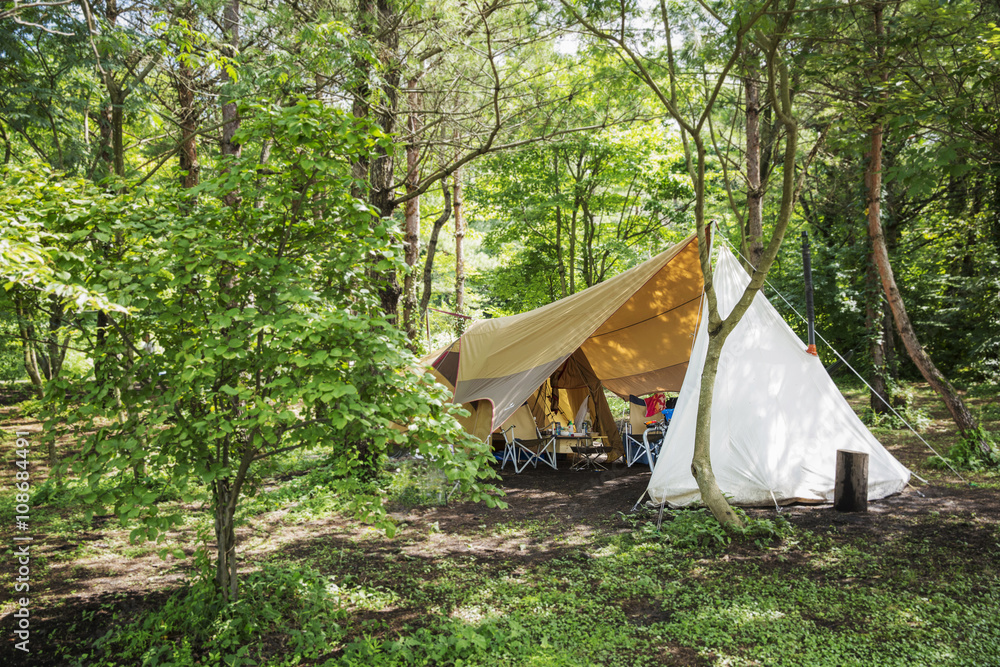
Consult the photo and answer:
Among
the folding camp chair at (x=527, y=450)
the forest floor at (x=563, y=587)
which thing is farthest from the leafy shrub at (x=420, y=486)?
the folding camp chair at (x=527, y=450)

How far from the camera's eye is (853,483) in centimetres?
483

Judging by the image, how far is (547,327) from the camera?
687cm

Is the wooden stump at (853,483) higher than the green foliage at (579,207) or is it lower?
lower

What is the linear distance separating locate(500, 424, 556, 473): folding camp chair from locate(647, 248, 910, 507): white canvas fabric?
2719 millimetres

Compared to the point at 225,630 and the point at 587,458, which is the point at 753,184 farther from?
the point at 225,630

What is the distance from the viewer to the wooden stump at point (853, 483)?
4816mm

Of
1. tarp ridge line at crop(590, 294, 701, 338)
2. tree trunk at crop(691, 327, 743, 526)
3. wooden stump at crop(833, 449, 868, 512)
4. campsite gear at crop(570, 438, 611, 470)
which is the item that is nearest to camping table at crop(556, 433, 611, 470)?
campsite gear at crop(570, 438, 611, 470)

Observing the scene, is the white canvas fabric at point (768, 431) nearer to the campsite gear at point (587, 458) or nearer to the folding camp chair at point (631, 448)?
the folding camp chair at point (631, 448)

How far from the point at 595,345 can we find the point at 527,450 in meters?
1.88

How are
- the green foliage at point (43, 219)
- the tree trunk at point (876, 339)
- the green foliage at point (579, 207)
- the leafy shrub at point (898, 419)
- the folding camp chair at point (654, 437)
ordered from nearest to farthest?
the green foliage at point (43, 219)
the folding camp chair at point (654, 437)
the leafy shrub at point (898, 419)
the tree trunk at point (876, 339)
the green foliage at point (579, 207)

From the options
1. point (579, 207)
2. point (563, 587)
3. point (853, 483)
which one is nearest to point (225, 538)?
point (563, 587)

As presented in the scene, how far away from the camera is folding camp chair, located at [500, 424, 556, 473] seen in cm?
789

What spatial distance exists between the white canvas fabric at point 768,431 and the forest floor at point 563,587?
9.9 inches

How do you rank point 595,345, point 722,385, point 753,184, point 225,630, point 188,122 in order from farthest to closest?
point 595,345
point 753,184
point 188,122
point 722,385
point 225,630
